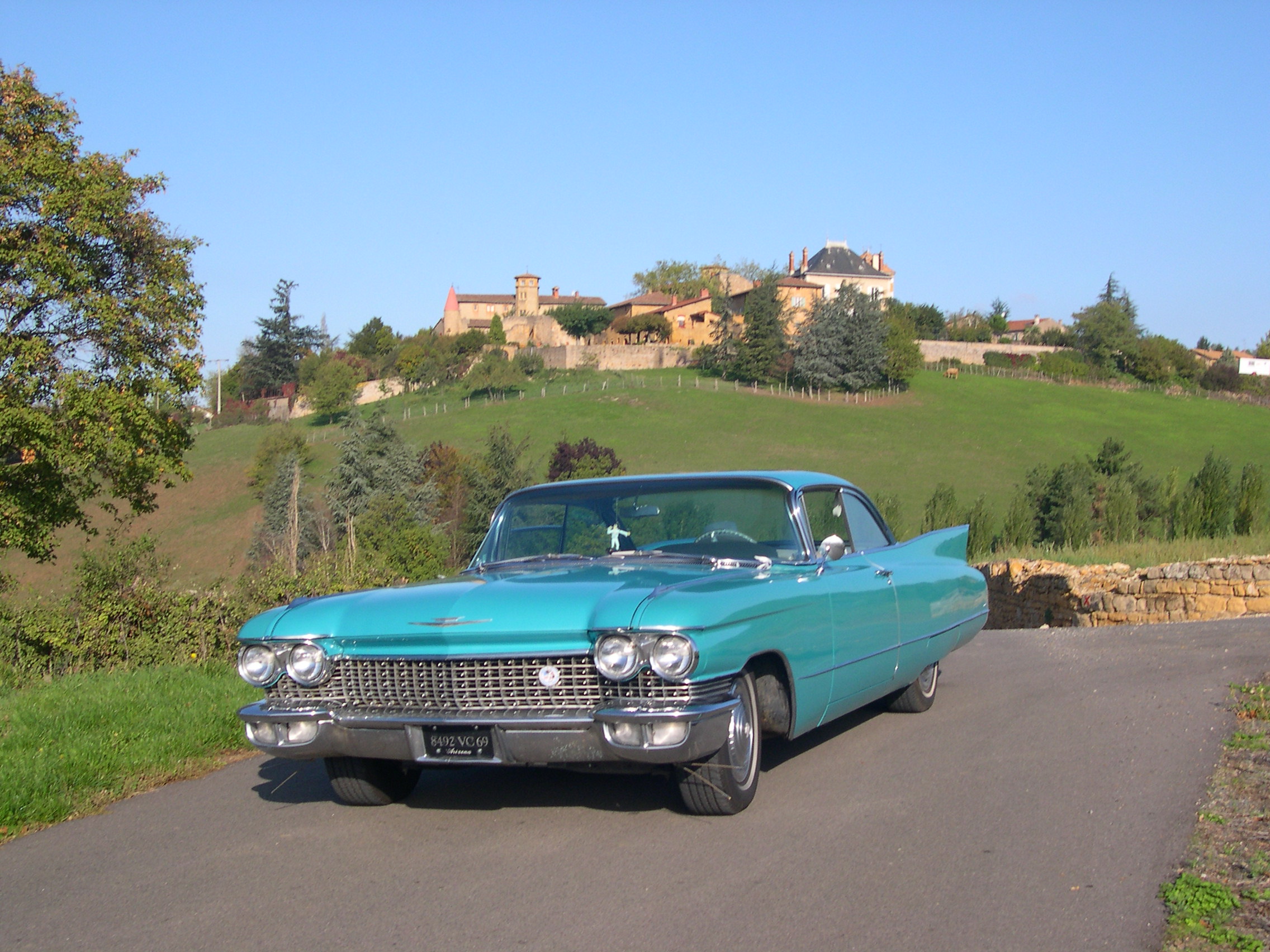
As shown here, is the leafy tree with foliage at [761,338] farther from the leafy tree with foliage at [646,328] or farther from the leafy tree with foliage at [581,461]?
the leafy tree with foliage at [581,461]

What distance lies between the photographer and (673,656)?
446cm

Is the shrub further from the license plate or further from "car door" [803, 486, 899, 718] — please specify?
the license plate

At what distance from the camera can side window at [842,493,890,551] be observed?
700 cm

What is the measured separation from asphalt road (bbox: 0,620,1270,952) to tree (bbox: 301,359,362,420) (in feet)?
281

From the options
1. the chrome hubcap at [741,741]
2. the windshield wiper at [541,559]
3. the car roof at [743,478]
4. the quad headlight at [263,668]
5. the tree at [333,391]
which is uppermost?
the tree at [333,391]

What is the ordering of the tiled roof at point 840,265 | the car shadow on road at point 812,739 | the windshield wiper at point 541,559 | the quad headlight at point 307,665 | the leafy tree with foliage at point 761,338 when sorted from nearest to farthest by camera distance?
the quad headlight at point 307,665 → the car shadow on road at point 812,739 → the windshield wiper at point 541,559 → the leafy tree with foliage at point 761,338 → the tiled roof at point 840,265

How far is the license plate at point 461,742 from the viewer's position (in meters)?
4.61

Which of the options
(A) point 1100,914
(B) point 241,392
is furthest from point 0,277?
(B) point 241,392

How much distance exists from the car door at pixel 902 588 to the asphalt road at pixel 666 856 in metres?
0.47

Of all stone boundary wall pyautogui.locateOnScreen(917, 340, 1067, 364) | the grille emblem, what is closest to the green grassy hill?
Answer: stone boundary wall pyautogui.locateOnScreen(917, 340, 1067, 364)

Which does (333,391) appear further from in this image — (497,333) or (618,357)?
(497,333)

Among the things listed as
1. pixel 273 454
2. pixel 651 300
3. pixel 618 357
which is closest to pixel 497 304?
pixel 651 300

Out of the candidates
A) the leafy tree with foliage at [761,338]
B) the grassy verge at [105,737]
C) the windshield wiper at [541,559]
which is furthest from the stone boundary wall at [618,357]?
the windshield wiper at [541,559]

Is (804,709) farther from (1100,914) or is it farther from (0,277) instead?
(0,277)
